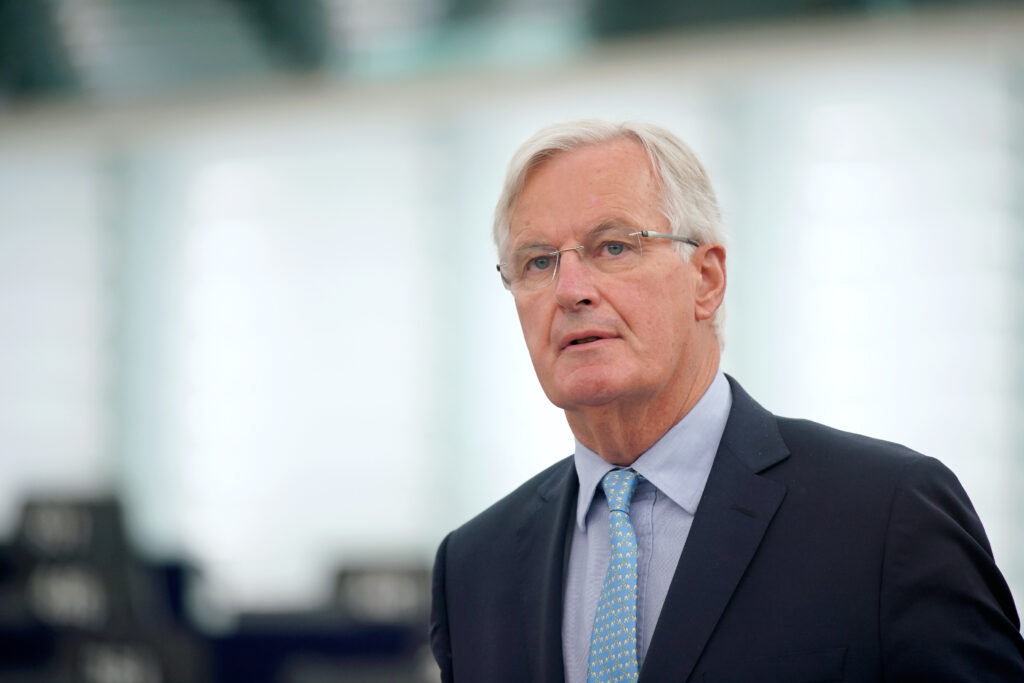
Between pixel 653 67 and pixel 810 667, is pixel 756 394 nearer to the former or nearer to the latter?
pixel 653 67

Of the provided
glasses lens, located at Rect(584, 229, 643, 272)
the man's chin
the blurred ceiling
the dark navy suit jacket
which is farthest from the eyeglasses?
the blurred ceiling

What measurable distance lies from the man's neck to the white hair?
0.21m

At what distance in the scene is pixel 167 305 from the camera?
734 centimetres

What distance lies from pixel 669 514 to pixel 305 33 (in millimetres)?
5643

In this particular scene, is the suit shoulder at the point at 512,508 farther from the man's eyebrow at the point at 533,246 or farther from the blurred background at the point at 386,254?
the blurred background at the point at 386,254

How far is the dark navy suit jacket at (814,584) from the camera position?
128 centimetres

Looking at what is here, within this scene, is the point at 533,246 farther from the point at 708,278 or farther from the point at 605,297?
the point at 708,278

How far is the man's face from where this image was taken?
61.3 inches

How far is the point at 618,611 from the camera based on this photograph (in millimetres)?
1457

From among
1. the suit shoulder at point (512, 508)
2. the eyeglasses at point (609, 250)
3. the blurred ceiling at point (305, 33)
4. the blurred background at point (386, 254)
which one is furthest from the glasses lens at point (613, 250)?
the blurred ceiling at point (305, 33)

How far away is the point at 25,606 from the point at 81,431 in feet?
10.0

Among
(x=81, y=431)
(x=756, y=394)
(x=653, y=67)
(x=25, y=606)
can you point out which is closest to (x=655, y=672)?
(x=25, y=606)

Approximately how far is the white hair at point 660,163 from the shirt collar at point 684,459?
229 mm

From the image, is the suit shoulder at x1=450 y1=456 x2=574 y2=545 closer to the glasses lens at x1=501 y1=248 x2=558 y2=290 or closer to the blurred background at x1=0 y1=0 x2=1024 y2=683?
the glasses lens at x1=501 y1=248 x2=558 y2=290
